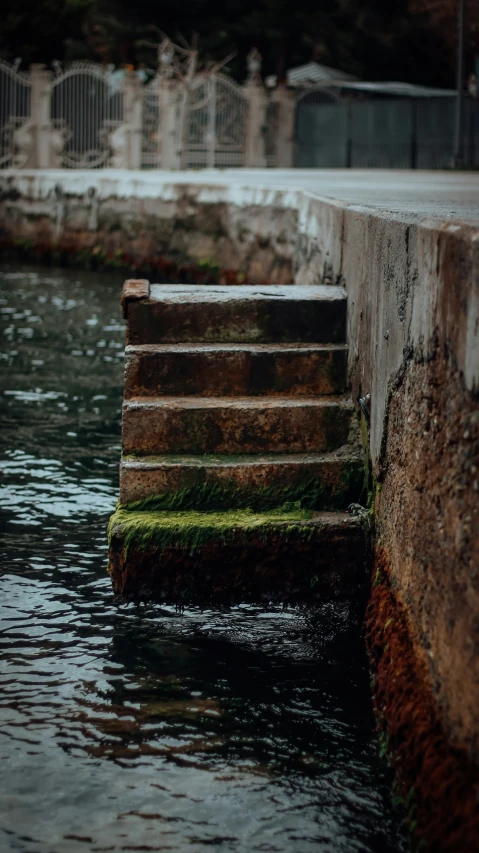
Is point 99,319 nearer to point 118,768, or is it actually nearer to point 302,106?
point 118,768

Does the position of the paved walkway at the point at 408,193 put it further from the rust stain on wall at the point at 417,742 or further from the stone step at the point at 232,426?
the rust stain on wall at the point at 417,742

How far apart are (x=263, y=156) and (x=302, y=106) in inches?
82.5

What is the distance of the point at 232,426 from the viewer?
475 centimetres

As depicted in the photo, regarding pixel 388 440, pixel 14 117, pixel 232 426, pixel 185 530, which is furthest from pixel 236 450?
pixel 14 117

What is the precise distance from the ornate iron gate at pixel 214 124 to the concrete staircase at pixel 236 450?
819 inches

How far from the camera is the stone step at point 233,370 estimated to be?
4.94 meters

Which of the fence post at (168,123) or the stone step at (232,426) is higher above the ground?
the fence post at (168,123)

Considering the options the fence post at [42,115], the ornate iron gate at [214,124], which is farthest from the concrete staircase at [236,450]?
the ornate iron gate at [214,124]

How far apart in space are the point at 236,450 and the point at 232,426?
0.10 metres

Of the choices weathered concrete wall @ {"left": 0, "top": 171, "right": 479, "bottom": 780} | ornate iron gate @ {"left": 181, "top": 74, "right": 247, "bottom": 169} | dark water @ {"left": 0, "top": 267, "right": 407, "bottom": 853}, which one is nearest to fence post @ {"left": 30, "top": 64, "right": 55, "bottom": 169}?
ornate iron gate @ {"left": 181, "top": 74, "right": 247, "bottom": 169}

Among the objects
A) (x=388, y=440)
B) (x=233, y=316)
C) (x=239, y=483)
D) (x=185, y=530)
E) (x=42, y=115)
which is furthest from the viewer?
(x=42, y=115)

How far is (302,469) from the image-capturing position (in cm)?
457

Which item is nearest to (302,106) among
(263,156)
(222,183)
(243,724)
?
(263,156)

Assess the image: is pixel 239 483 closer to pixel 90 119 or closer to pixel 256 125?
pixel 90 119
